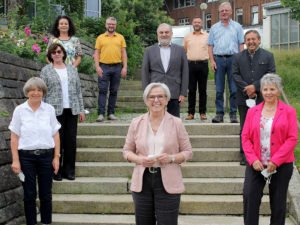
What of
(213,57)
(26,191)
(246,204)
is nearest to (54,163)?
(26,191)

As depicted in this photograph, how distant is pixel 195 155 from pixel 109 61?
2.65m

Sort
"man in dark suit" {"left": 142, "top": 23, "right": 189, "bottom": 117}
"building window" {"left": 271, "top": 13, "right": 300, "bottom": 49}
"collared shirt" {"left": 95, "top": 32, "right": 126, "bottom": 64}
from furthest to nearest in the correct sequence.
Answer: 1. "building window" {"left": 271, "top": 13, "right": 300, "bottom": 49}
2. "collared shirt" {"left": 95, "top": 32, "right": 126, "bottom": 64}
3. "man in dark suit" {"left": 142, "top": 23, "right": 189, "bottom": 117}

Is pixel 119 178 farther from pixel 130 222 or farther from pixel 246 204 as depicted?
pixel 246 204

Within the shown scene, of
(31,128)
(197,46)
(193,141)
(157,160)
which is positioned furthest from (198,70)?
(157,160)

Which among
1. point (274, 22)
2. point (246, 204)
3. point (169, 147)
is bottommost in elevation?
point (246, 204)

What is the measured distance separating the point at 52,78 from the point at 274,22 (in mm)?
28476

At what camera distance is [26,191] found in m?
5.58

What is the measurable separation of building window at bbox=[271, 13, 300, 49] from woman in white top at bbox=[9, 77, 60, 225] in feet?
88.5

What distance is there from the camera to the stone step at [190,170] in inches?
279

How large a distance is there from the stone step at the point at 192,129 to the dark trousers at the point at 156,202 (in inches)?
147

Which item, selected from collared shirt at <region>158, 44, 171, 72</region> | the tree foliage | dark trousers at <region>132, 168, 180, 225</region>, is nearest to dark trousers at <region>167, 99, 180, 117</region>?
collared shirt at <region>158, 44, 171, 72</region>

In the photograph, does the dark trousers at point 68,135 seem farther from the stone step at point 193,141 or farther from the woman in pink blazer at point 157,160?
the woman in pink blazer at point 157,160

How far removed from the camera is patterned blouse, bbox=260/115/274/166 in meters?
4.97

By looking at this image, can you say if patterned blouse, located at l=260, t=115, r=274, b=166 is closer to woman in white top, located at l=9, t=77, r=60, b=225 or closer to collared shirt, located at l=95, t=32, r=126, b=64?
woman in white top, located at l=9, t=77, r=60, b=225
